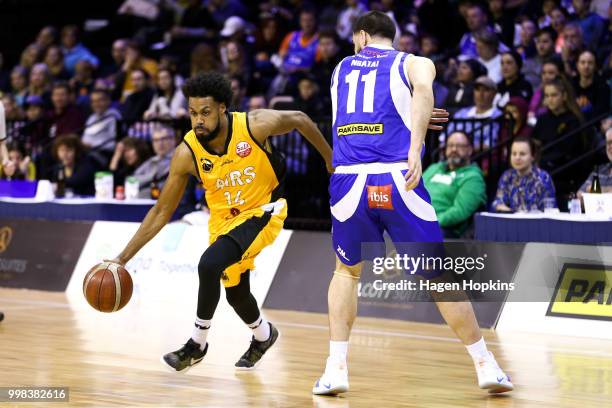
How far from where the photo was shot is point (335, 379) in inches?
244

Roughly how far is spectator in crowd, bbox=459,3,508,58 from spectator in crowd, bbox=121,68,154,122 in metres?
4.52

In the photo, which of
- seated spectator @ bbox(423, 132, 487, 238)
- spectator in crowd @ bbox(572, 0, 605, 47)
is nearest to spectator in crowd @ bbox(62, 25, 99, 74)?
spectator in crowd @ bbox(572, 0, 605, 47)

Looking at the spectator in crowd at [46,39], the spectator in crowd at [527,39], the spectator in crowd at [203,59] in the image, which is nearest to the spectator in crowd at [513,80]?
the spectator in crowd at [527,39]

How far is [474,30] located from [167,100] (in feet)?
14.3

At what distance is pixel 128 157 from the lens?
1391cm

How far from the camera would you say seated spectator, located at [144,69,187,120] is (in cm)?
1534

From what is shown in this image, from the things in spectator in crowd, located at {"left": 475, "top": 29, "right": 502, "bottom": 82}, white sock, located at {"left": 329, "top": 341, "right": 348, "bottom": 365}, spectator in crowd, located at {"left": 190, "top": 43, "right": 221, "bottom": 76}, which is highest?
white sock, located at {"left": 329, "top": 341, "right": 348, "bottom": 365}

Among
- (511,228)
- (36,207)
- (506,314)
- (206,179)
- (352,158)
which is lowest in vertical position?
(36,207)

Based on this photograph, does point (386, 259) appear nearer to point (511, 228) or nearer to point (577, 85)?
point (511, 228)

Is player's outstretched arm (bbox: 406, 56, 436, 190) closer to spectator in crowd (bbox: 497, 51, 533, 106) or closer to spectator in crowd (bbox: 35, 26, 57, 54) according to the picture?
spectator in crowd (bbox: 497, 51, 533, 106)

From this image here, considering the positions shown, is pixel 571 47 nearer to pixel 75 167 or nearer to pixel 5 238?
pixel 75 167

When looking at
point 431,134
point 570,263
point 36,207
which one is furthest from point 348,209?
point 36,207

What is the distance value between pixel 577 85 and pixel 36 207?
639cm

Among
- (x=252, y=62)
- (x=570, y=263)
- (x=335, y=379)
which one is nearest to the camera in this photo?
(x=335, y=379)
